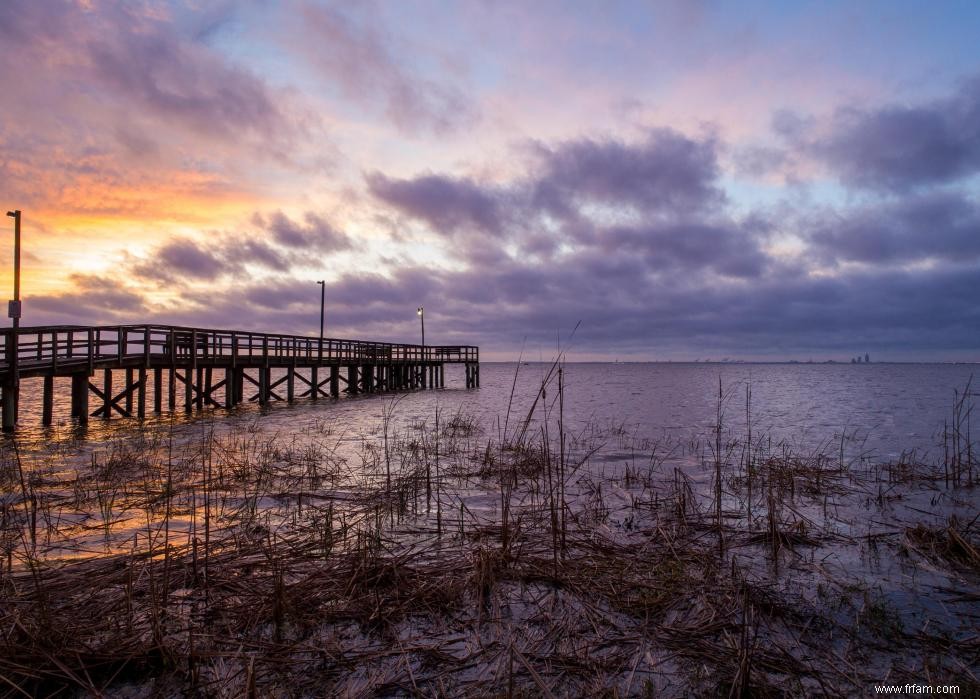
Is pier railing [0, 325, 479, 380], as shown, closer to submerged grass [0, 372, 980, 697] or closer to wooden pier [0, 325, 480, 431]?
wooden pier [0, 325, 480, 431]

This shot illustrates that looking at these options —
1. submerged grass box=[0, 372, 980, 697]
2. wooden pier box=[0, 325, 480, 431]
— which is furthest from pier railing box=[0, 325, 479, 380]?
submerged grass box=[0, 372, 980, 697]

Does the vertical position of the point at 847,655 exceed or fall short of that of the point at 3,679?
it falls short

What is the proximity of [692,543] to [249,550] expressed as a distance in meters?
4.03

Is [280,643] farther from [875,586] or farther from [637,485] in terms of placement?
[637,485]

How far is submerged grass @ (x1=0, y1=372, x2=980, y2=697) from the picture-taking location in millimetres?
2854

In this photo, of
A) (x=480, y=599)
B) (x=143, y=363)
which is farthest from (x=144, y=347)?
(x=480, y=599)

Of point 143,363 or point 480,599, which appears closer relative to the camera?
point 480,599

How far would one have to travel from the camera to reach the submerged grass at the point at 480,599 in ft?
9.36

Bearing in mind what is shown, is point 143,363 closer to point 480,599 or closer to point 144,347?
point 144,347

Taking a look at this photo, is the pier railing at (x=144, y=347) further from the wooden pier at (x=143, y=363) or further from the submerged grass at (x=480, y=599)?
the submerged grass at (x=480, y=599)

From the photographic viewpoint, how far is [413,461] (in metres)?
10.5

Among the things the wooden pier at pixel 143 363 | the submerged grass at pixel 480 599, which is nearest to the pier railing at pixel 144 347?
the wooden pier at pixel 143 363

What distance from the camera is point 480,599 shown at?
3.69 meters

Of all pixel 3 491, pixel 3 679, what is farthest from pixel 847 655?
pixel 3 491
